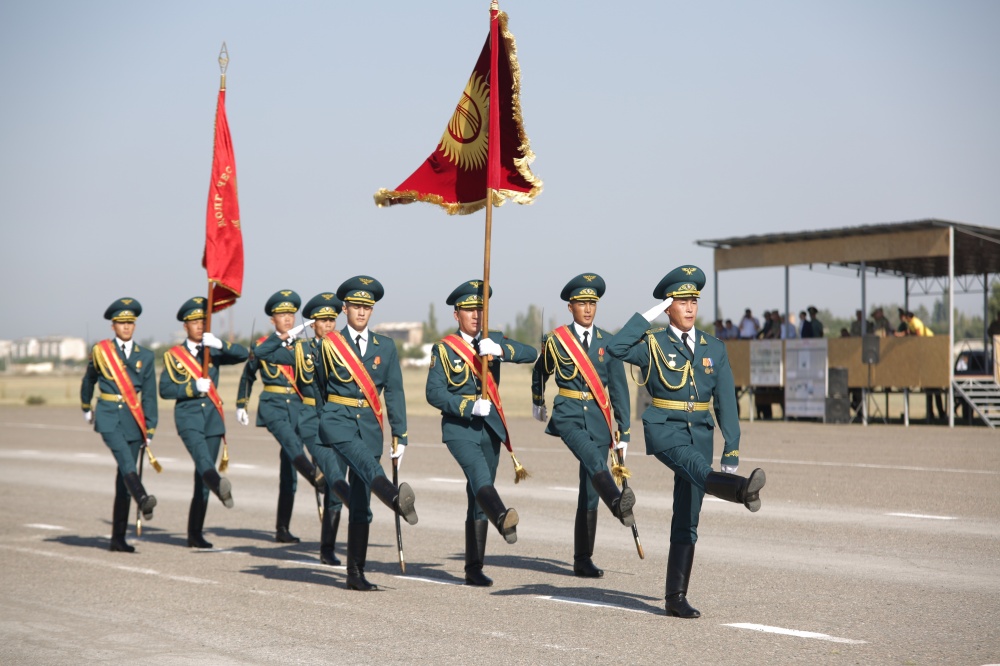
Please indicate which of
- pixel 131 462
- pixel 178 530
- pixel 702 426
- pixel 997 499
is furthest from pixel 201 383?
pixel 997 499

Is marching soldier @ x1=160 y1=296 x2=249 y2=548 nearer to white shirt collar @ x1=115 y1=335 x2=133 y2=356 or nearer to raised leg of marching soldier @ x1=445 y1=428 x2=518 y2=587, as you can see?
white shirt collar @ x1=115 y1=335 x2=133 y2=356

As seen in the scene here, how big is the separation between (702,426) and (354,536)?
9.38 ft

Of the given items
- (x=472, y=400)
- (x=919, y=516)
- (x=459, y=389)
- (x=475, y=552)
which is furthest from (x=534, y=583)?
(x=919, y=516)

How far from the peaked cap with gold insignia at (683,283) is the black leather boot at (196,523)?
19.1ft

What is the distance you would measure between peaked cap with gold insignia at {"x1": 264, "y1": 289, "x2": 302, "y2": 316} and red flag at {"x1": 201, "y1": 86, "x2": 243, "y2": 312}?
0.35 metres

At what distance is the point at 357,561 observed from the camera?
947 cm

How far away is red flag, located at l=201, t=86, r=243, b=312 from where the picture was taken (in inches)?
496

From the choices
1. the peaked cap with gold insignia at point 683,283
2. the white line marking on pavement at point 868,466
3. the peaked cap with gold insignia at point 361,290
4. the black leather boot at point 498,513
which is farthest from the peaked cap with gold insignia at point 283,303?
the white line marking on pavement at point 868,466

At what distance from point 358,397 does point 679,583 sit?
9.58 ft

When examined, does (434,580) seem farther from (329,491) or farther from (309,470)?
(309,470)

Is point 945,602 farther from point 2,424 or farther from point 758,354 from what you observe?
point 2,424

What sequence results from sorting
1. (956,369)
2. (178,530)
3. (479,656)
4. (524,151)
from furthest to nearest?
(956,369) < (178,530) < (524,151) < (479,656)

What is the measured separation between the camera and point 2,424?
37750 millimetres

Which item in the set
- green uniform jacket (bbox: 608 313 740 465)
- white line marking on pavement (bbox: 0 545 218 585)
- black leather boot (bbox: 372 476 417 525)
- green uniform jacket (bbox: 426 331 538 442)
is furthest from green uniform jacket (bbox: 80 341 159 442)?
green uniform jacket (bbox: 608 313 740 465)
